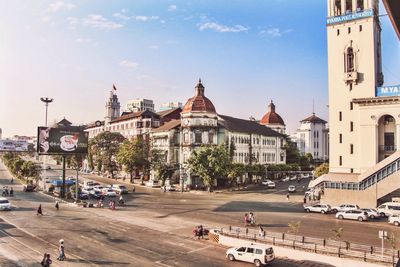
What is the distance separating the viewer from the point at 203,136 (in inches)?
3095

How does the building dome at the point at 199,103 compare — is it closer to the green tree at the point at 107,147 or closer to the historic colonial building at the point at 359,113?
the historic colonial building at the point at 359,113

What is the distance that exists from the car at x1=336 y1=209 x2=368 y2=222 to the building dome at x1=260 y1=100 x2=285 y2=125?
2857 inches

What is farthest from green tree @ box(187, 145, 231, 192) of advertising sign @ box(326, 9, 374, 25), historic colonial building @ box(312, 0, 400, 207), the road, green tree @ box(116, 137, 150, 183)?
advertising sign @ box(326, 9, 374, 25)

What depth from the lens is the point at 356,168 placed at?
183 feet

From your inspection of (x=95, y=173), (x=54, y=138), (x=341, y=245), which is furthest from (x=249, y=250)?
(x=95, y=173)

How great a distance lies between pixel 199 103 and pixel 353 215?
42604 mm

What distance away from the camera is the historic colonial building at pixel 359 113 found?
5128 centimetres

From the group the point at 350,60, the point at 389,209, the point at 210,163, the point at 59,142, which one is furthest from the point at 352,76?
the point at 59,142

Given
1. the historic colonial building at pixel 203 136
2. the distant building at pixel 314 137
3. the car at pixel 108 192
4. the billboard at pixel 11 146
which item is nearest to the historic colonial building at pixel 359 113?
the historic colonial building at pixel 203 136

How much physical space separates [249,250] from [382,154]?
36.0 metres

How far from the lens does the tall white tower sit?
5550 centimetres

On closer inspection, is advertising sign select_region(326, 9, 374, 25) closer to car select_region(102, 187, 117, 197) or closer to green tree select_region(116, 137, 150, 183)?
car select_region(102, 187, 117, 197)

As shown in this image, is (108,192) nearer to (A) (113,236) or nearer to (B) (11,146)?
(A) (113,236)

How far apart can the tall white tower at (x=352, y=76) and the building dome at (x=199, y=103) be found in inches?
1074
